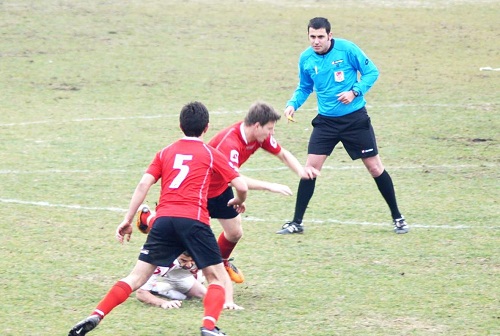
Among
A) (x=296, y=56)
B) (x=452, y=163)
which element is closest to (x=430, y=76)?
(x=296, y=56)

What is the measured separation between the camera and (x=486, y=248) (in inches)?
376

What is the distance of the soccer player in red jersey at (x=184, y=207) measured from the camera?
7102mm

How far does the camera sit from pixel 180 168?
7.17 m

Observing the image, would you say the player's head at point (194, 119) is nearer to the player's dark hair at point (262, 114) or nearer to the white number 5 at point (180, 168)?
the white number 5 at point (180, 168)

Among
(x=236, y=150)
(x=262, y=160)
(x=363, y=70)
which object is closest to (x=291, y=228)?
(x=363, y=70)

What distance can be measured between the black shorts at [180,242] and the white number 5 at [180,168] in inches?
10.3

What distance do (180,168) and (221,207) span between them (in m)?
1.34

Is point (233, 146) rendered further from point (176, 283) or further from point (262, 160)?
point (262, 160)

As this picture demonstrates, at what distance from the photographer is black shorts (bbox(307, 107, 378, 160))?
10312 millimetres

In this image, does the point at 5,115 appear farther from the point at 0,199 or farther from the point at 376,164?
the point at 376,164

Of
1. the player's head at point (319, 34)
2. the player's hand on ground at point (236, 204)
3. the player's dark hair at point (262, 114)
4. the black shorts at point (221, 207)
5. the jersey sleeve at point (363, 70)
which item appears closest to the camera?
the player's hand on ground at point (236, 204)

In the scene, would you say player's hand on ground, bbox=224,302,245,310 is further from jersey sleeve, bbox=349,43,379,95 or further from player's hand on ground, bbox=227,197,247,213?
jersey sleeve, bbox=349,43,379,95

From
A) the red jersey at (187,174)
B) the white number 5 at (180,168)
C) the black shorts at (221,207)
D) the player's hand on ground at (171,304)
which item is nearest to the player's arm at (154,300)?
the player's hand on ground at (171,304)

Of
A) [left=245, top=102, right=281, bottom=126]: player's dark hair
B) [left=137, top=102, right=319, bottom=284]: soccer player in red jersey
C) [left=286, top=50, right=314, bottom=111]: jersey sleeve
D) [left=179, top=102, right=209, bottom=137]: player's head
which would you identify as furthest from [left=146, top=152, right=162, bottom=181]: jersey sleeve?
[left=286, top=50, right=314, bottom=111]: jersey sleeve
